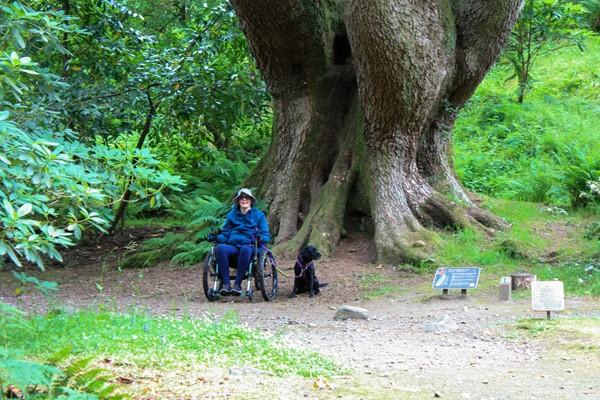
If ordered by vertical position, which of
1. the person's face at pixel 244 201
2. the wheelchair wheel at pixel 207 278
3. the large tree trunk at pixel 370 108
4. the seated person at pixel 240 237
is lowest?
the wheelchair wheel at pixel 207 278

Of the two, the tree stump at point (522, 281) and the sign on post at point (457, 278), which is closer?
the sign on post at point (457, 278)

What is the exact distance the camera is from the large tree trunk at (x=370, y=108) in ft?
35.4

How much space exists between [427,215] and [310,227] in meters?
1.86

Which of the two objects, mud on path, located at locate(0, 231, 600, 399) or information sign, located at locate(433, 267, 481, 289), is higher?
information sign, located at locate(433, 267, 481, 289)

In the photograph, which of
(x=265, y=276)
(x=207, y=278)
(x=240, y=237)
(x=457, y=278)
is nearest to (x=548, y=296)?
(x=457, y=278)

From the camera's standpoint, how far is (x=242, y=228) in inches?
380

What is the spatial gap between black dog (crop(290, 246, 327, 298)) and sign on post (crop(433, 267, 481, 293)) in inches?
63.6

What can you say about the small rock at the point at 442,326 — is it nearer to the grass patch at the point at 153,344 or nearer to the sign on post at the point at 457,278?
the sign on post at the point at 457,278

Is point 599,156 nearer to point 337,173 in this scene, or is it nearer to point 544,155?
point 544,155

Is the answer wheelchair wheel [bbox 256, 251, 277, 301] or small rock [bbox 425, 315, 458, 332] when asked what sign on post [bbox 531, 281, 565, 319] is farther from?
wheelchair wheel [bbox 256, 251, 277, 301]

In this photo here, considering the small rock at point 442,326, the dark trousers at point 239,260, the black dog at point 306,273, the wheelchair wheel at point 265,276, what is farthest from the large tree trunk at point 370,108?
the small rock at point 442,326

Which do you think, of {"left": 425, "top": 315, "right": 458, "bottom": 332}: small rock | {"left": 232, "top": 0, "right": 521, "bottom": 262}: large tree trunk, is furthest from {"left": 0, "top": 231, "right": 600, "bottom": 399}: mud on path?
{"left": 232, "top": 0, "right": 521, "bottom": 262}: large tree trunk

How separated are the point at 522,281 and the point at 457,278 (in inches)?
33.0

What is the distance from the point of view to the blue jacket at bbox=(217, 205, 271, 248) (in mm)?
9602
